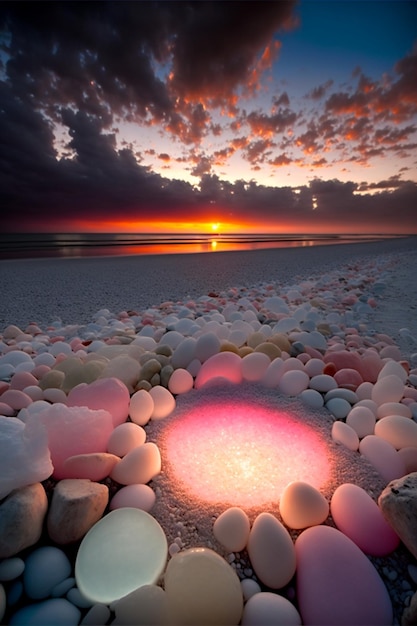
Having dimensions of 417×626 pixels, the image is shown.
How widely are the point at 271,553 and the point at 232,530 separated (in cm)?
11

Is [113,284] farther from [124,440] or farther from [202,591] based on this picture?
[202,591]

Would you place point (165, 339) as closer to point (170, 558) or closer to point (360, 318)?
point (170, 558)

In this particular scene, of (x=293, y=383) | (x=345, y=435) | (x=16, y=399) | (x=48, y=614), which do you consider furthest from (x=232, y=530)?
(x=16, y=399)

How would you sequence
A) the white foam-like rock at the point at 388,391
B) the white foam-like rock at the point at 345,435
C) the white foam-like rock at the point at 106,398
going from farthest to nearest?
1. the white foam-like rock at the point at 388,391
2. the white foam-like rock at the point at 106,398
3. the white foam-like rock at the point at 345,435

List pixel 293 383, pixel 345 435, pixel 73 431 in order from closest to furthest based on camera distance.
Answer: pixel 73 431, pixel 345 435, pixel 293 383

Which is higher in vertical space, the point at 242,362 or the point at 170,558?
the point at 242,362

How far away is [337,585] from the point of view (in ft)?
2.25

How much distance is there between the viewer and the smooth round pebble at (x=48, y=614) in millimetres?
631

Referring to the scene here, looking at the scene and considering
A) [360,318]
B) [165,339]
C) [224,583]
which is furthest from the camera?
[360,318]

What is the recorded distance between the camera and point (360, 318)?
2.84 metres

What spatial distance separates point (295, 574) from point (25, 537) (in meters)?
0.65

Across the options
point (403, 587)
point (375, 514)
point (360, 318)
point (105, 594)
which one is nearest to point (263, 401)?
point (375, 514)

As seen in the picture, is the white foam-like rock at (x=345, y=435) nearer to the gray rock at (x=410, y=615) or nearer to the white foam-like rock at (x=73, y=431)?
the gray rock at (x=410, y=615)

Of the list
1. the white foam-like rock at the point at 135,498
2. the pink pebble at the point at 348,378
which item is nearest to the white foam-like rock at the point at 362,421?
the pink pebble at the point at 348,378
